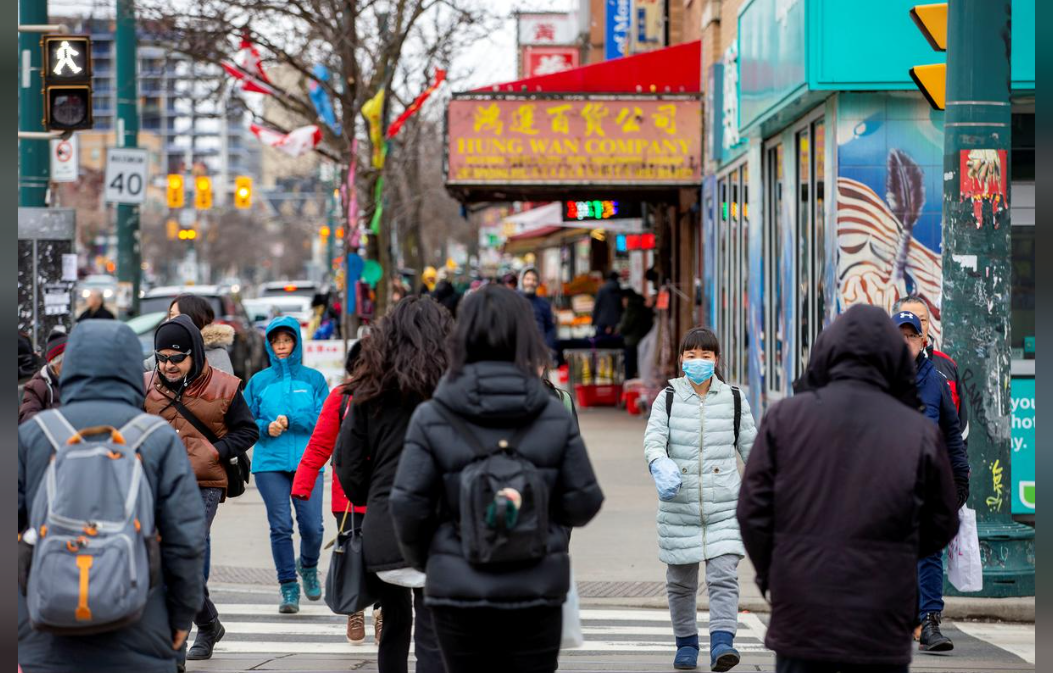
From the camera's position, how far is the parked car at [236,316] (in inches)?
1000

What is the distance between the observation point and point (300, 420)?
895 centimetres

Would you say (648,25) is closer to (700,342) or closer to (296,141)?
(296,141)

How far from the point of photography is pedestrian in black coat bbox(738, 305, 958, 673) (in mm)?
4711

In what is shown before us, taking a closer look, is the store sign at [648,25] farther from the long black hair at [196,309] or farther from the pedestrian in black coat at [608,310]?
the long black hair at [196,309]

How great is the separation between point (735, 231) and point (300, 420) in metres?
9.59

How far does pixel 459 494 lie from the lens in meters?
4.73

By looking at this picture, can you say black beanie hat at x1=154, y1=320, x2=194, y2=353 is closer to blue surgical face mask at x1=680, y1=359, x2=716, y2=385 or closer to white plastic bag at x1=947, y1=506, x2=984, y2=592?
blue surgical face mask at x1=680, y1=359, x2=716, y2=385

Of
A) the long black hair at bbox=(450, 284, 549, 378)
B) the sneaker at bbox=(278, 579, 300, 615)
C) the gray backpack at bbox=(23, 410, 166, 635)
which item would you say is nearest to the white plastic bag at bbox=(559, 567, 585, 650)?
the long black hair at bbox=(450, 284, 549, 378)

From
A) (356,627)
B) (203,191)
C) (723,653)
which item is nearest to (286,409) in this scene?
(356,627)

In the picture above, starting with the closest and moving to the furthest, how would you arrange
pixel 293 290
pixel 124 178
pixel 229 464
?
pixel 229 464, pixel 124 178, pixel 293 290

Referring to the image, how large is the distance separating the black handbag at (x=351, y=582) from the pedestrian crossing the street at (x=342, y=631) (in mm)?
1880

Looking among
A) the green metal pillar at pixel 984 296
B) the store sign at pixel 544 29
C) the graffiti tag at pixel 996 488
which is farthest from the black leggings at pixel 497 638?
the store sign at pixel 544 29

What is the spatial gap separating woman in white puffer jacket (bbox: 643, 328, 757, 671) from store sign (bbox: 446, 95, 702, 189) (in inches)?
430

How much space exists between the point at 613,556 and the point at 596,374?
1214cm
